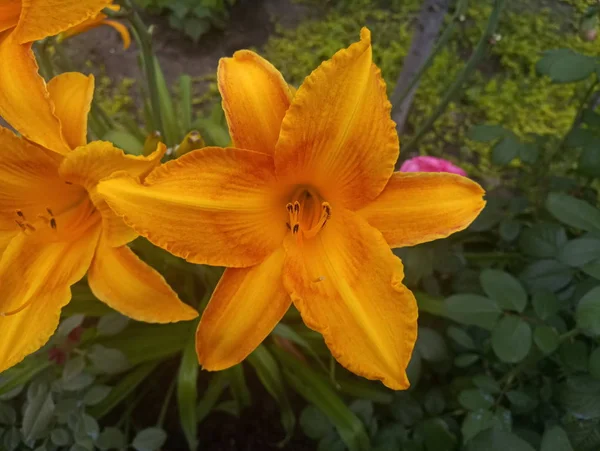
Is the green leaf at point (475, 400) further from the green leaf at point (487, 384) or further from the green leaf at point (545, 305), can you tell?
the green leaf at point (545, 305)

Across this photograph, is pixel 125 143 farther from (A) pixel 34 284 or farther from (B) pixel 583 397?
(B) pixel 583 397

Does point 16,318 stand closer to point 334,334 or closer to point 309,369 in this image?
point 334,334

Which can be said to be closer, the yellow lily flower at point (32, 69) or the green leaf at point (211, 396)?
the yellow lily flower at point (32, 69)

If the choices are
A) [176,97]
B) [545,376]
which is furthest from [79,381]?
[176,97]

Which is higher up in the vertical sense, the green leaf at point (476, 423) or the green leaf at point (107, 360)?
the green leaf at point (107, 360)

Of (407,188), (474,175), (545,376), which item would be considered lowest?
(474,175)

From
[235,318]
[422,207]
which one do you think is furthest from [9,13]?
[422,207]

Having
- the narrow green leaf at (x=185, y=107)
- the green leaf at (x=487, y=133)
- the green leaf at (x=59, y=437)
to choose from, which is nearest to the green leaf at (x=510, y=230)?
the green leaf at (x=487, y=133)
